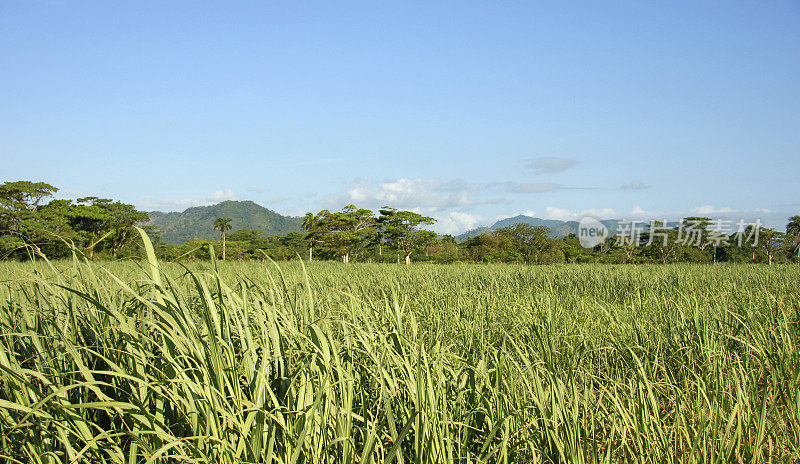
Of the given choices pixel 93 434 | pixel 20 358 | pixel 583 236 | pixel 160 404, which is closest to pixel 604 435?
pixel 160 404

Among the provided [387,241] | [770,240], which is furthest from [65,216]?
[770,240]

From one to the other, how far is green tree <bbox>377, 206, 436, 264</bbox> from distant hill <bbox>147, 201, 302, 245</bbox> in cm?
8717

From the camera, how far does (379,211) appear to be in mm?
34312

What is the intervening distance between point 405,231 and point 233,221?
329ft

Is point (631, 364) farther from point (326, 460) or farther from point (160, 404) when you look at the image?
point (160, 404)

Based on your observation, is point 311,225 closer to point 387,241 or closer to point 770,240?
point 387,241

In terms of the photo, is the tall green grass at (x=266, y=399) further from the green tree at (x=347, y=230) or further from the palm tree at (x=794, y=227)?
the palm tree at (x=794, y=227)

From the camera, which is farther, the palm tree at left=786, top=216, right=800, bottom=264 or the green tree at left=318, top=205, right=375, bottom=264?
the palm tree at left=786, top=216, right=800, bottom=264

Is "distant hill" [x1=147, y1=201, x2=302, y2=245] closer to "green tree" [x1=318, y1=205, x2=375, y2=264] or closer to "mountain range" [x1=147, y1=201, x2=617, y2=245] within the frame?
"mountain range" [x1=147, y1=201, x2=617, y2=245]

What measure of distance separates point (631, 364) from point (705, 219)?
2261 inches

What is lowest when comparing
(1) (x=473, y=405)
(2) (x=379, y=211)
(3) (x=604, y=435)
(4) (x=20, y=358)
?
(3) (x=604, y=435)

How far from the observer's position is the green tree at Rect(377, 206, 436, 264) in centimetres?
3319

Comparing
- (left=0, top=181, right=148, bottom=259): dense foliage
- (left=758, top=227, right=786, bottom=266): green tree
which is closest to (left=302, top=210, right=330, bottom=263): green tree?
(left=0, top=181, right=148, bottom=259): dense foliage

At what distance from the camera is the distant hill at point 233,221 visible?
398ft
